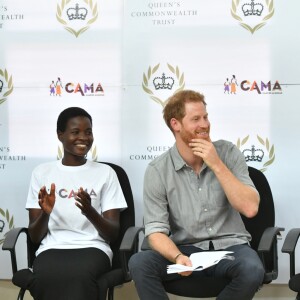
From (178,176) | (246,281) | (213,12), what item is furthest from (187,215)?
(213,12)

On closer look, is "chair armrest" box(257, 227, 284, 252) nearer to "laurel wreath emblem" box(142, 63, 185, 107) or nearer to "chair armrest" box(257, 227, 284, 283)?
"chair armrest" box(257, 227, 284, 283)

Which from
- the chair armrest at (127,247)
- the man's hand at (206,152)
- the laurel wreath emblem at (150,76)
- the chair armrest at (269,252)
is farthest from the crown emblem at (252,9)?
the chair armrest at (127,247)

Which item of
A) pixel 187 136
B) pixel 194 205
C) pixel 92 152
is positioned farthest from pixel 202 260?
pixel 92 152

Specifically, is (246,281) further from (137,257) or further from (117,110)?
(117,110)

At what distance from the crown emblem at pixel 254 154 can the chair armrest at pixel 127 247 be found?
94 centimetres

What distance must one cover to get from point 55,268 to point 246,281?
942 mm

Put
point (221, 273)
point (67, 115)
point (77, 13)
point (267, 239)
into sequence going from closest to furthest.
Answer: point (221, 273) → point (267, 239) → point (67, 115) → point (77, 13)

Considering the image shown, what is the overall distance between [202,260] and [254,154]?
3.87ft

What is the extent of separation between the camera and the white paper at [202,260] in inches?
102

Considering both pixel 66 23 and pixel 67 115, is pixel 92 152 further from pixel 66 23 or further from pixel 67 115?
pixel 66 23

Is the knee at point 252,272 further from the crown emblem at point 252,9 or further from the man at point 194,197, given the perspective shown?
the crown emblem at point 252,9

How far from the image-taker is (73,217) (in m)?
3.24

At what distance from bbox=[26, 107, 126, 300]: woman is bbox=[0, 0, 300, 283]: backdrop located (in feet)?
1.48

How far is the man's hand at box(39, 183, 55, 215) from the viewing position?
3053 millimetres
